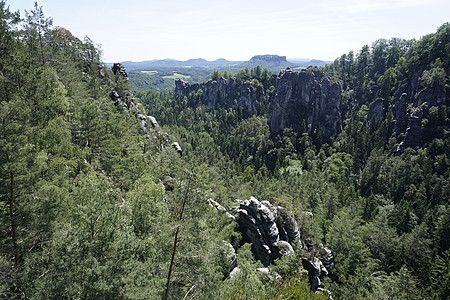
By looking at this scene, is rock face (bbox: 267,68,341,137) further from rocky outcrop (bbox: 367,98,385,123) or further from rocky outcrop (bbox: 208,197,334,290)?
rocky outcrop (bbox: 208,197,334,290)

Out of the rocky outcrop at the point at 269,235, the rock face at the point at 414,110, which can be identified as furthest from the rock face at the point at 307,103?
the rocky outcrop at the point at 269,235

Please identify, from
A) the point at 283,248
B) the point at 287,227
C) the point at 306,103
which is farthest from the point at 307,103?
the point at 283,248

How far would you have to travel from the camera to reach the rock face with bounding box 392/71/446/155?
331 feet

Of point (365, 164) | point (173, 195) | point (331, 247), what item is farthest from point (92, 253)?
point (365, 164)

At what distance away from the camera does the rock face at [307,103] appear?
132 metres

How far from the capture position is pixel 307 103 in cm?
13638

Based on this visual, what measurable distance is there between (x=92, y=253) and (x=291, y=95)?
456 feet

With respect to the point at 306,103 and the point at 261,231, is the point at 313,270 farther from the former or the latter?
the point at 306,103

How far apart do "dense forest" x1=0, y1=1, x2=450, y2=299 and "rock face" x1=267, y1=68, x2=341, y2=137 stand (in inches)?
230

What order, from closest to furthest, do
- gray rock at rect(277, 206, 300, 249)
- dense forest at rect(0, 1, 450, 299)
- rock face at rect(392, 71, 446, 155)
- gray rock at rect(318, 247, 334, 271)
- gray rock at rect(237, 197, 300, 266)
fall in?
dense forest at rect(0, 1, 450, 299), gray rock at rect(237, 197, 300, 266), gray rock at rect(277, 206, 300, 249), gray rock at rect(318, 247, 334, 271), rock face at rect(392, 71, 446, 155)

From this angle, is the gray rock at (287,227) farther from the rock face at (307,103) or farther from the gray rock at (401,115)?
the rock face at (307,103)

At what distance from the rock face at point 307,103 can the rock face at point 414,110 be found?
28448 mm

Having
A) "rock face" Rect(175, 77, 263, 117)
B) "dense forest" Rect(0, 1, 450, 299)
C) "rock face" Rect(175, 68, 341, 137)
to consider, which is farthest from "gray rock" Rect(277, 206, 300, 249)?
"rock face" Rect(175, 77, 263, 117)

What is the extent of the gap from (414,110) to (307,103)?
49.2 m
